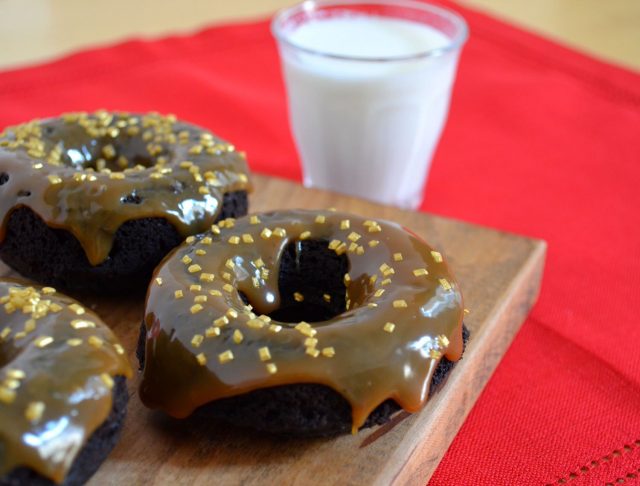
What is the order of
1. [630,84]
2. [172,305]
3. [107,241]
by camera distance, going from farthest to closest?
[630,84]
[107,241]
[172,305]

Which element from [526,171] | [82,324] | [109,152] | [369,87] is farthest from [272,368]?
[526,171]

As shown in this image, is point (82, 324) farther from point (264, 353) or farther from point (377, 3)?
point (377, 3)

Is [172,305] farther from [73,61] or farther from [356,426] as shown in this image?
[73,61]

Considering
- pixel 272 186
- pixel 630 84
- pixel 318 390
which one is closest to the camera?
pixel 318 390

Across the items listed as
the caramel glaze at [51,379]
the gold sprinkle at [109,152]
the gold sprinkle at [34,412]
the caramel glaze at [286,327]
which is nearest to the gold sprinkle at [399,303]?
the caramel glaze at [286,327]

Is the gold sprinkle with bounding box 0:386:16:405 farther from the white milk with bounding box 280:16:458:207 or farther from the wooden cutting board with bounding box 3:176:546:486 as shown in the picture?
the white milk with bounding box 280:16:458:207

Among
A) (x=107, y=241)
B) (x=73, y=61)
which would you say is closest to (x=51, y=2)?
(x=73, y=61)
